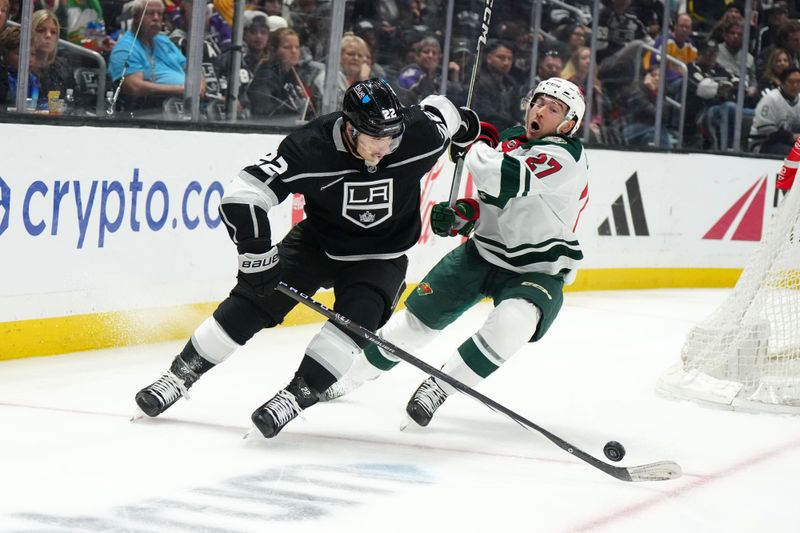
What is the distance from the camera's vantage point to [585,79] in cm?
739

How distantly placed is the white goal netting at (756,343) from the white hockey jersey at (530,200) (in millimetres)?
857

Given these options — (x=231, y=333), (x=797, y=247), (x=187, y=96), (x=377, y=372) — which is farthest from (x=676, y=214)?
(x=231, y=333)

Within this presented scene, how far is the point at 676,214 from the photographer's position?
7.55 metres

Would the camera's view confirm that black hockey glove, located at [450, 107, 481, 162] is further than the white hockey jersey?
Yes

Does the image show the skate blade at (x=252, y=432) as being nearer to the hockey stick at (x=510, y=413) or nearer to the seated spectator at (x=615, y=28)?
the hockey stick at (x=510, y=413)

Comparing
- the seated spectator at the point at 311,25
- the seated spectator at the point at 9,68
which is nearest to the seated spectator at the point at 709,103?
the seated spectator at the point at 311,25

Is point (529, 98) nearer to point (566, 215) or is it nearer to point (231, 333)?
point (566, 215)

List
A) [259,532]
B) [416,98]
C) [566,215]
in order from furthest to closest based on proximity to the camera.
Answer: [416,98] → [566,215] → [259,532]

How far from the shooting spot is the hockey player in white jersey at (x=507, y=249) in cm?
350

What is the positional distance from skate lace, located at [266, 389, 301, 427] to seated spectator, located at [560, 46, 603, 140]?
14.3ft

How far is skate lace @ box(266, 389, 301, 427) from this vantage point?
128 inches

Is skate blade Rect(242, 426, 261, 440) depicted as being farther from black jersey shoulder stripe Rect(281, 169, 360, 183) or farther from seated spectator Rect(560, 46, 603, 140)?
seated spectator Rect(560, 46, 603, 140)

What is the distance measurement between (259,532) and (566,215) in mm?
1526

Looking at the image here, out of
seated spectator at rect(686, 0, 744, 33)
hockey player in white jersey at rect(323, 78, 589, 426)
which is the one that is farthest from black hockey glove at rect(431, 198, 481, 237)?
seated spectator at rect(686, 0, 744, 33)
